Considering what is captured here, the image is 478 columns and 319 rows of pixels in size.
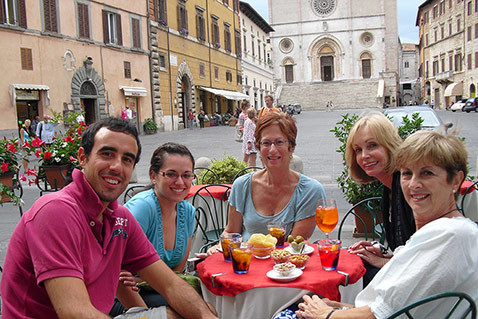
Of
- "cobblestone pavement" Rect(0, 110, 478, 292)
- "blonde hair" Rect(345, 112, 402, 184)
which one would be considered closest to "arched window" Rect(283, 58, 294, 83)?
"cobblestone pavement" Rect(0, 110, 478, 292)

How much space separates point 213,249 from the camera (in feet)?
8.74

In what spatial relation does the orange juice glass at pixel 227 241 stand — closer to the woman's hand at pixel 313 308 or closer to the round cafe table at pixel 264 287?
the round cafe table at pixel 264 287

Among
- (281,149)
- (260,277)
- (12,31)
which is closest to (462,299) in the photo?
(260,277)

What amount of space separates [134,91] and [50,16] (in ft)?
17.4

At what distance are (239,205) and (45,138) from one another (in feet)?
36.4

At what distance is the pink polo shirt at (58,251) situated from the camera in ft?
5.35

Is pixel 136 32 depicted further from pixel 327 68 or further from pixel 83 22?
pixel 327 68

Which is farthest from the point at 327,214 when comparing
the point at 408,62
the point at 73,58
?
the point at 408,62

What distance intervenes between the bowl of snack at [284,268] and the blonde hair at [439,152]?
→ 2.45 feet

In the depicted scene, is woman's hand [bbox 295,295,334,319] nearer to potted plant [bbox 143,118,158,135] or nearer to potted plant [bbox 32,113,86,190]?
potted plant [bbox 32,113,86,190]

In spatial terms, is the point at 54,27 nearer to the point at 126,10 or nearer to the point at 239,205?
the point at 126,10

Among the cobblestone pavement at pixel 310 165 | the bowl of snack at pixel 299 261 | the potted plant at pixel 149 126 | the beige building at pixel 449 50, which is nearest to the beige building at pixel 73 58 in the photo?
the potted plant at pixel 149 126

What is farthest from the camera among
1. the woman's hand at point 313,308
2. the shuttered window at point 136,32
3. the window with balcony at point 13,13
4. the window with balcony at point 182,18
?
the window with balcony at point 182,18

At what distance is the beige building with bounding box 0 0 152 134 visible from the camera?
15.2 meters
